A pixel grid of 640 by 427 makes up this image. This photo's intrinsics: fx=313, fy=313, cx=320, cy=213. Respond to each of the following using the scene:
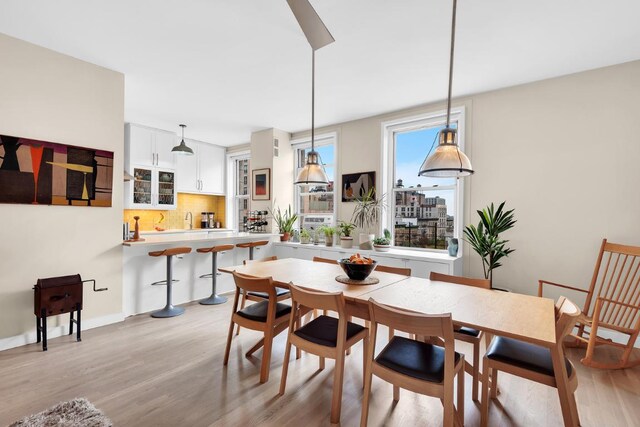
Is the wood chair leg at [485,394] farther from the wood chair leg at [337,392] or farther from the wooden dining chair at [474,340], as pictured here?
the wood chair leg at [337,392]

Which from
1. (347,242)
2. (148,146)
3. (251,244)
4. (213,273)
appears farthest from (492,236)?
(148,146)

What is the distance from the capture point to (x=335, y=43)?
2846mm

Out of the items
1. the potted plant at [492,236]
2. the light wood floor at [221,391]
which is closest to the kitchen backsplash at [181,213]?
the light wood floor at [221,391]

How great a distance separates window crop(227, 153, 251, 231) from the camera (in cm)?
715

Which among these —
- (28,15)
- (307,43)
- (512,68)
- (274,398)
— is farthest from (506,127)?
(28,15)

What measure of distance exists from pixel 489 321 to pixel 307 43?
2.66 m

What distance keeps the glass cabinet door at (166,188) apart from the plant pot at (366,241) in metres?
3.85

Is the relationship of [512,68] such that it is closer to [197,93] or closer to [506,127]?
[506,127]

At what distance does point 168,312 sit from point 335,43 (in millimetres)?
3532

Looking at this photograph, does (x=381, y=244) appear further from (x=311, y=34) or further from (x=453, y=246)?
(x=311, y=34)

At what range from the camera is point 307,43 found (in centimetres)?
288

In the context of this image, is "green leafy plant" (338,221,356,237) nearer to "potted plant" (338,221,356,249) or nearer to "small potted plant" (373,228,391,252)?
"potted plant" (338,221,356,249)

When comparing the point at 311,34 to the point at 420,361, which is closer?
the point at 420,361

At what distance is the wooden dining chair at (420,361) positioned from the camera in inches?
59.7
